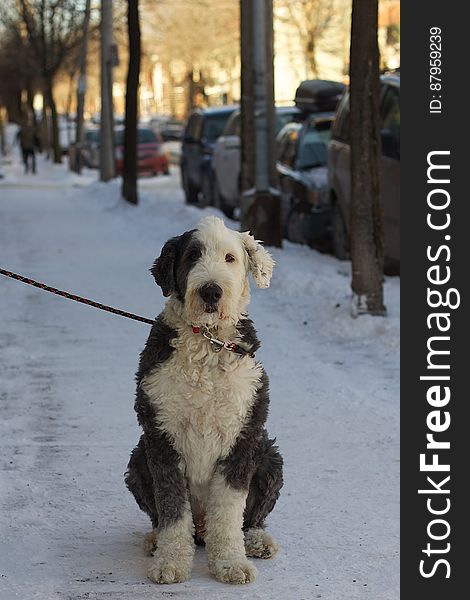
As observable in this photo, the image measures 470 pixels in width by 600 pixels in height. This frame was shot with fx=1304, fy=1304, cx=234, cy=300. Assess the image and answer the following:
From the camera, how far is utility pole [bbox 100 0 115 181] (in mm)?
31750

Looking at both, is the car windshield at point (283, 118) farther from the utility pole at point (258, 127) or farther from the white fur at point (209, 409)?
the white fur at point (209, 409)

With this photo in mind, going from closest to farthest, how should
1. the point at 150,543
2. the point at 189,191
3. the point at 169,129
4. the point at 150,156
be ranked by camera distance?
the point at 150,543, the point at 189,191, the point at 150,156, the point at 169,129

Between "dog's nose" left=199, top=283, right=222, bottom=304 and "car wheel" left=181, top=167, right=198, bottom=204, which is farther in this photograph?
"car wheel" left=181, top=167, right=198, bottom=204

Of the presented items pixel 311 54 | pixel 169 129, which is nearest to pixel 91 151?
pixel 311 54

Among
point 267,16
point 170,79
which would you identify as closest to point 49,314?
point 267,16

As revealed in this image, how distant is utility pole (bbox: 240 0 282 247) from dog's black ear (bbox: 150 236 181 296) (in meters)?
10.6

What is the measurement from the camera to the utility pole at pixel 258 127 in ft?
50.9

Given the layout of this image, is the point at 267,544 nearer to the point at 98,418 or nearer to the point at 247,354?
the point at 247,354

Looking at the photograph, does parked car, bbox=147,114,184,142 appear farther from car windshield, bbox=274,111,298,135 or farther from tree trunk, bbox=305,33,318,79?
car windshield, bbox=274,111,298,135

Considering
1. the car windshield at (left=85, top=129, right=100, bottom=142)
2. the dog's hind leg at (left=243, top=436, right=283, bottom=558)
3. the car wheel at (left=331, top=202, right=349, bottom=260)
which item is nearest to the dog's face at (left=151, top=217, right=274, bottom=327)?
the dog's hind leg at (left=243, top=436, right=283, bottom=558)

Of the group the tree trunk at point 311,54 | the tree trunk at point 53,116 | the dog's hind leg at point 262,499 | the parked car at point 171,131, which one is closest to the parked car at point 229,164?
the dog's hind leg at point 262,499

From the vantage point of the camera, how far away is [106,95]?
32.8 meters

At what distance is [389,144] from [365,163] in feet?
7.20

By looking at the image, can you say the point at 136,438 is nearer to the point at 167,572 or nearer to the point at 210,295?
the point at 167,572
